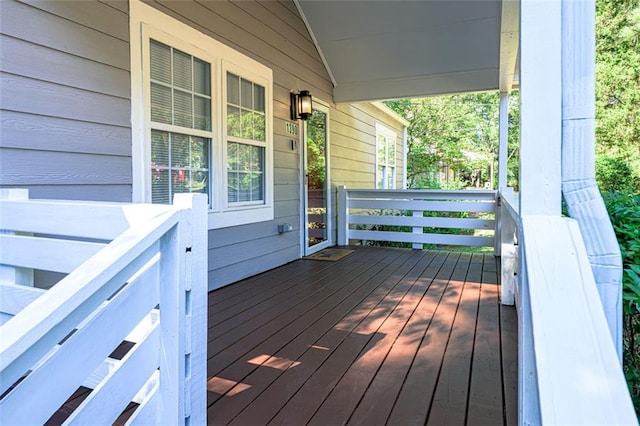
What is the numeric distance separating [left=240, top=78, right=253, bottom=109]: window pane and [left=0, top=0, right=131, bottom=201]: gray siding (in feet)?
4.51

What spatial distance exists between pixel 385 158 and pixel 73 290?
9283 millimetres

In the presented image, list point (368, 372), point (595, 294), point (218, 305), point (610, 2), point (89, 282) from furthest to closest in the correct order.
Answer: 1. point (610, 2)
2. point (218, 305)
3. point (368, 372)
4. point (89, 282)
5. point (595, 294)

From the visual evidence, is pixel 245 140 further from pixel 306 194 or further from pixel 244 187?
pixel 306 194

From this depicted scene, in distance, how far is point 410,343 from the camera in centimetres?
239

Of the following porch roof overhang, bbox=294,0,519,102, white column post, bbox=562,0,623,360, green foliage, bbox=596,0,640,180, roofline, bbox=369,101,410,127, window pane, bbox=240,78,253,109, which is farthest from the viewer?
green foliage, bbox=596,0,640,180

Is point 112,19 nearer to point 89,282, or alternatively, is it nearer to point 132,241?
point 132,241

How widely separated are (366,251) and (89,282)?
5.02m

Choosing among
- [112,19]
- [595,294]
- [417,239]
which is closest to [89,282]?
[595,294]

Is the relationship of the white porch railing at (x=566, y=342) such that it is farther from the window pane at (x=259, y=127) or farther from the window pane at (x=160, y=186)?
the window pane at (x=259, y=127)

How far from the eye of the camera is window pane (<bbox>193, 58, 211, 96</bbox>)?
129 inches

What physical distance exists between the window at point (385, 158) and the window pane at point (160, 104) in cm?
648

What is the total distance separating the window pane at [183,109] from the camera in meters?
3.08

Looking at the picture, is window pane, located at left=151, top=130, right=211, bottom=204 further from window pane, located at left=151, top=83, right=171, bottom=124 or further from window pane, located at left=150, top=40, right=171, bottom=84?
window pane, located at left=150, top=40, right=171, bottom=84

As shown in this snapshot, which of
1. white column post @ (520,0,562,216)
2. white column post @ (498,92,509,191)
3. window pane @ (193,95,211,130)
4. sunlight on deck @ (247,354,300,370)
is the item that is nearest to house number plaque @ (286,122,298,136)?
window pane @ (193,95,211,130)
